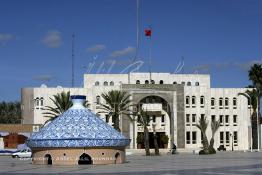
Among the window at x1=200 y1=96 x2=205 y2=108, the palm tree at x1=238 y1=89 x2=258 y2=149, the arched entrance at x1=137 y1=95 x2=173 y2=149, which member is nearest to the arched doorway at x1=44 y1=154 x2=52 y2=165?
the arched entrance at x1=137 y1=95 x2=173 y2=149

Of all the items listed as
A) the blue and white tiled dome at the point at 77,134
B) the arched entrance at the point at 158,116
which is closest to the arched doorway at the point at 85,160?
the blue and white tiled dome at the point at 77,134

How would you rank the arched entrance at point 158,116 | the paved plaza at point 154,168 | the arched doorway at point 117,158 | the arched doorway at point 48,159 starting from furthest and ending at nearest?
the arched entrance at point 158,116
the arched doorway at point 117,158
the arched doorway at point 48,159
the paved plaza at point 154,168

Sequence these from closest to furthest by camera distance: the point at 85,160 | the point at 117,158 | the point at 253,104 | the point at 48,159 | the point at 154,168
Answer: the point at 154,168
the point at 48,159
the point at 117,158
the point at 85,160
the point at 253,104

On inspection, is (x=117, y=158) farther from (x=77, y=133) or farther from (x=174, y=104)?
(x=174, y=104)

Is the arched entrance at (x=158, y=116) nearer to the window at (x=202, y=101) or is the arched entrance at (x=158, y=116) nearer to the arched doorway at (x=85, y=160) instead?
the window at (x=202, y=101)

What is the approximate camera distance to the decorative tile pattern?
39.1m

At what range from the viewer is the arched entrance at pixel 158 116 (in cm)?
8938

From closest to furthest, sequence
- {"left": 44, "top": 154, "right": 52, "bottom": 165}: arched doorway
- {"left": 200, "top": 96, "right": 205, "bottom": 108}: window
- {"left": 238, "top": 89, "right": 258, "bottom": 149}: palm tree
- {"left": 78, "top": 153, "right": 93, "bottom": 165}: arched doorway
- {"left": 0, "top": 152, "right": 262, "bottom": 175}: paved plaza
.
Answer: {"left": 0, "top": 152, "right": 262, "bottom": 175}: paved plaza
{"left": 44, "top": 154, "right": 52, "bottom": 165}: arched doorway
{"left": 78, "top": 153, "right": 93, "bottom": 165}: arched doorway
{"left": 238, "top": 89, "right": 258, "bottom": 149}: palm tree
{"left": 200, "top": 96, "right": 205, "bottom": 108}: window

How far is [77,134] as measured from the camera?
3934 cm

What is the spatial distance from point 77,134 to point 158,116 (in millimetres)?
52846

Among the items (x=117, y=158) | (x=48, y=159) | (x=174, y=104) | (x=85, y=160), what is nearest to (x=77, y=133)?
(x=48, y=159)

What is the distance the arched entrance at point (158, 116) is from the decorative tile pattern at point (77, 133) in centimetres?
4666

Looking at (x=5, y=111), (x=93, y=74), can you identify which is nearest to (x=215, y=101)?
(x=93, y=74)

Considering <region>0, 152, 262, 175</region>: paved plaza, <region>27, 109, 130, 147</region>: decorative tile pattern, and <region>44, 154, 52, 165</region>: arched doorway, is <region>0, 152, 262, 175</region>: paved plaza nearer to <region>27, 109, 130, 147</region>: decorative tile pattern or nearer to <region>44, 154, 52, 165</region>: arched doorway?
<region>44, 154, 52, 165</region>: arched doorway
